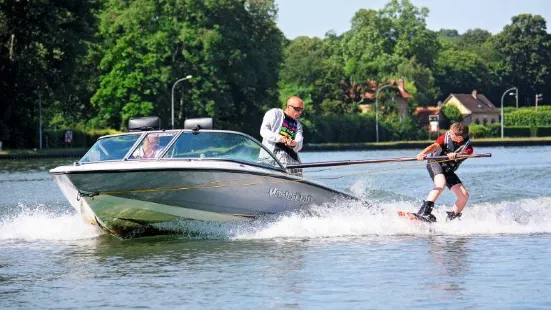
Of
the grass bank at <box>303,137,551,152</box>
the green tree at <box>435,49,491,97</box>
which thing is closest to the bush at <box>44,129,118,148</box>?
the grass bank at <box>303,137,551,152</box>

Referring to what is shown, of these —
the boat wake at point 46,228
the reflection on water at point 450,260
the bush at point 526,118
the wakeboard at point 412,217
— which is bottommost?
the bush at point 526,118

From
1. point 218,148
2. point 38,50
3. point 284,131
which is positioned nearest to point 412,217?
point 284,131

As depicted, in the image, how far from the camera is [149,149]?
17.1m

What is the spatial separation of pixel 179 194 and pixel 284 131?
2.18 meters

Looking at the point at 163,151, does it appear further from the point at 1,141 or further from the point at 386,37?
the point at 386,37

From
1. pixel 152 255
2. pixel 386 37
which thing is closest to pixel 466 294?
pixel 152 255

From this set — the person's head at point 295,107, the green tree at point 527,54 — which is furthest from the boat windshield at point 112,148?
the green tree at point 527,54

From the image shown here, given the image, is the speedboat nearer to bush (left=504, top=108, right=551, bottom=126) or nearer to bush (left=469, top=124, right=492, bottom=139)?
bush (left=469, top=124, right=492, bottom=139)

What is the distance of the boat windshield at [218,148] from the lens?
56.3ft

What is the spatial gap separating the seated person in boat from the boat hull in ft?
1.95

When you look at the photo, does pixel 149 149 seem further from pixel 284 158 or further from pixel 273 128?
pixel 284 158

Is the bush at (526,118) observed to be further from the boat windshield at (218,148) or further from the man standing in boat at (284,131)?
the boat windshield at (218,148)

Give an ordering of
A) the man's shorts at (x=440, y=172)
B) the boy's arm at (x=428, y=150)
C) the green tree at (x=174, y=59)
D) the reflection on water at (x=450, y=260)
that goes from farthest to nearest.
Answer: the green tree at (x=174, y=59) < the man's shorts at (x=440, y=172) < the boy's arm at (x=428, y=150) < the reflection on water at (x=450, y=260)

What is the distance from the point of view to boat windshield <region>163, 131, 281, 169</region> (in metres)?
17.2
